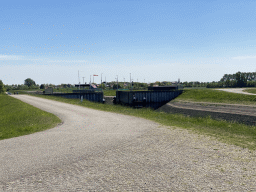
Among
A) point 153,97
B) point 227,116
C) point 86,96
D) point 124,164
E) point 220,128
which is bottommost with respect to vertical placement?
point 227,116

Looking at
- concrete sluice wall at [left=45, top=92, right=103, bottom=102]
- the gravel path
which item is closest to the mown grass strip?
the gravel path

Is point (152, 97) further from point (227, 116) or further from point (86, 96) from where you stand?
point (227, 116)

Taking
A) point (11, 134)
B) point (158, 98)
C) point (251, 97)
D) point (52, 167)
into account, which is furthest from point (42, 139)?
point (158, 98)

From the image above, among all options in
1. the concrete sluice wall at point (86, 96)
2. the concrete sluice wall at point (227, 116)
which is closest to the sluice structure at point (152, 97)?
the concrete sluice wall at point (86, 96)

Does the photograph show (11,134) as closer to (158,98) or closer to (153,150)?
(153,150)

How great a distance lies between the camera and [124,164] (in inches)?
307

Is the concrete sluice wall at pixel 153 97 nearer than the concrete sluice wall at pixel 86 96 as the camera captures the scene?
No

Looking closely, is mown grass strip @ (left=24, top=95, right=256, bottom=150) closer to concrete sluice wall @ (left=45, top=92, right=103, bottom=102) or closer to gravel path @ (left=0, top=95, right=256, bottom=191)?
gravel path @ (left=0, top=95, right=256, bottom=191)

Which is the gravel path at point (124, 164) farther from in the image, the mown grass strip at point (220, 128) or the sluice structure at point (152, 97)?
the sluice structure at point (152, 97)

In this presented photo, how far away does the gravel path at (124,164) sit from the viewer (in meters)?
6.28

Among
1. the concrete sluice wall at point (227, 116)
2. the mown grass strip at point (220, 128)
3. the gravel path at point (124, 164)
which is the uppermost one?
the gravel path at point (124, 164)

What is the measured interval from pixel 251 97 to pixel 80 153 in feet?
133

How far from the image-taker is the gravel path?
247 inches

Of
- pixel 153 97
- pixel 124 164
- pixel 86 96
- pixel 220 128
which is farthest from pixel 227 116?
pixel 86 96
